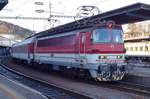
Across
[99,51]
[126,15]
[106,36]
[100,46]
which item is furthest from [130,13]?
[99,51]

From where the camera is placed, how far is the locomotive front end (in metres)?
21.3

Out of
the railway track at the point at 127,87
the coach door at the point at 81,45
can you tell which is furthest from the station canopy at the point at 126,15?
the railway track at the point at 127,87

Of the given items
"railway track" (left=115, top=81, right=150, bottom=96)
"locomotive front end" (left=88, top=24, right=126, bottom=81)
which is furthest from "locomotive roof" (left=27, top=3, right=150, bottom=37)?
"railway track" (left=115, top=81, right=150, bottom=96)

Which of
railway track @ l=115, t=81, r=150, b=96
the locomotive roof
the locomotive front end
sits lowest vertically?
railway track @ l=115, t=81, r=150, b=96

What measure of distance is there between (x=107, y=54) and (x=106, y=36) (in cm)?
114

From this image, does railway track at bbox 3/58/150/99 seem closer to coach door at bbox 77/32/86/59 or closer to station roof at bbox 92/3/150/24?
coach door at bbox 77/32/86/59

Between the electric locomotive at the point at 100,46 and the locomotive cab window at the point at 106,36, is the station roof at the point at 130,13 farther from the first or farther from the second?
the locomotive cab window at the point at 106,36

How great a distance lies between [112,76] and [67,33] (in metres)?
5.49

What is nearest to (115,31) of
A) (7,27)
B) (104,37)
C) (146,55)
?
(104,37)

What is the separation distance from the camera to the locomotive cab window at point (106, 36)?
21.8 meters

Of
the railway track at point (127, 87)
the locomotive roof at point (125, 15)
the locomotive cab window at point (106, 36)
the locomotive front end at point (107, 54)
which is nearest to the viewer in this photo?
the railway track at point (127, 87)

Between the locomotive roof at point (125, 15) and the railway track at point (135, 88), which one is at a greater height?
the locomotive roof at point (125, 15)

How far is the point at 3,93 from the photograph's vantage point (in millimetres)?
16906

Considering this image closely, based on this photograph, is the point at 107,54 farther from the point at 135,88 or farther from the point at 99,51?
the point at 135,88
